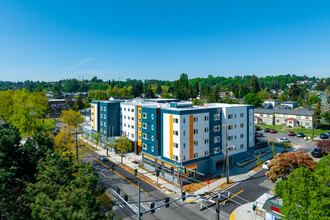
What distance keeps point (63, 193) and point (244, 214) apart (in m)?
24.0

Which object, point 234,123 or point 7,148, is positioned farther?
point 234,123

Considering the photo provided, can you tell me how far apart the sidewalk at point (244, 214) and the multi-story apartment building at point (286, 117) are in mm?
69369

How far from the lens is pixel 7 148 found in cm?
2066

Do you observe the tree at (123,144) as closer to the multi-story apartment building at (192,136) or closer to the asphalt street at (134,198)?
the multi-story apartment building at (192,136)

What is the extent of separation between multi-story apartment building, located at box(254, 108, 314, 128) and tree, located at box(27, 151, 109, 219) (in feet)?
296

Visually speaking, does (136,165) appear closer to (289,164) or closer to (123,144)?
(123,144)

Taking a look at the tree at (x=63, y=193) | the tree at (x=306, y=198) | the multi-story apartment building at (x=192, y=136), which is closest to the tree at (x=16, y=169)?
the tree at (x=63, y=193)

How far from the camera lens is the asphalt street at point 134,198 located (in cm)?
2983

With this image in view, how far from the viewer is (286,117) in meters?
91.6

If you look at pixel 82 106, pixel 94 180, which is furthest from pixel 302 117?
pixel 82 106

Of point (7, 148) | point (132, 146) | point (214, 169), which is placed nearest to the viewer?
point (7, 148)

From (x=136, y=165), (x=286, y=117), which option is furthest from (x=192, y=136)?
(x=286, y=117)

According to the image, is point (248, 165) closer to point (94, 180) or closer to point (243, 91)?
point (94, 180)

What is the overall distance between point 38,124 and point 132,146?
98.9 ft
